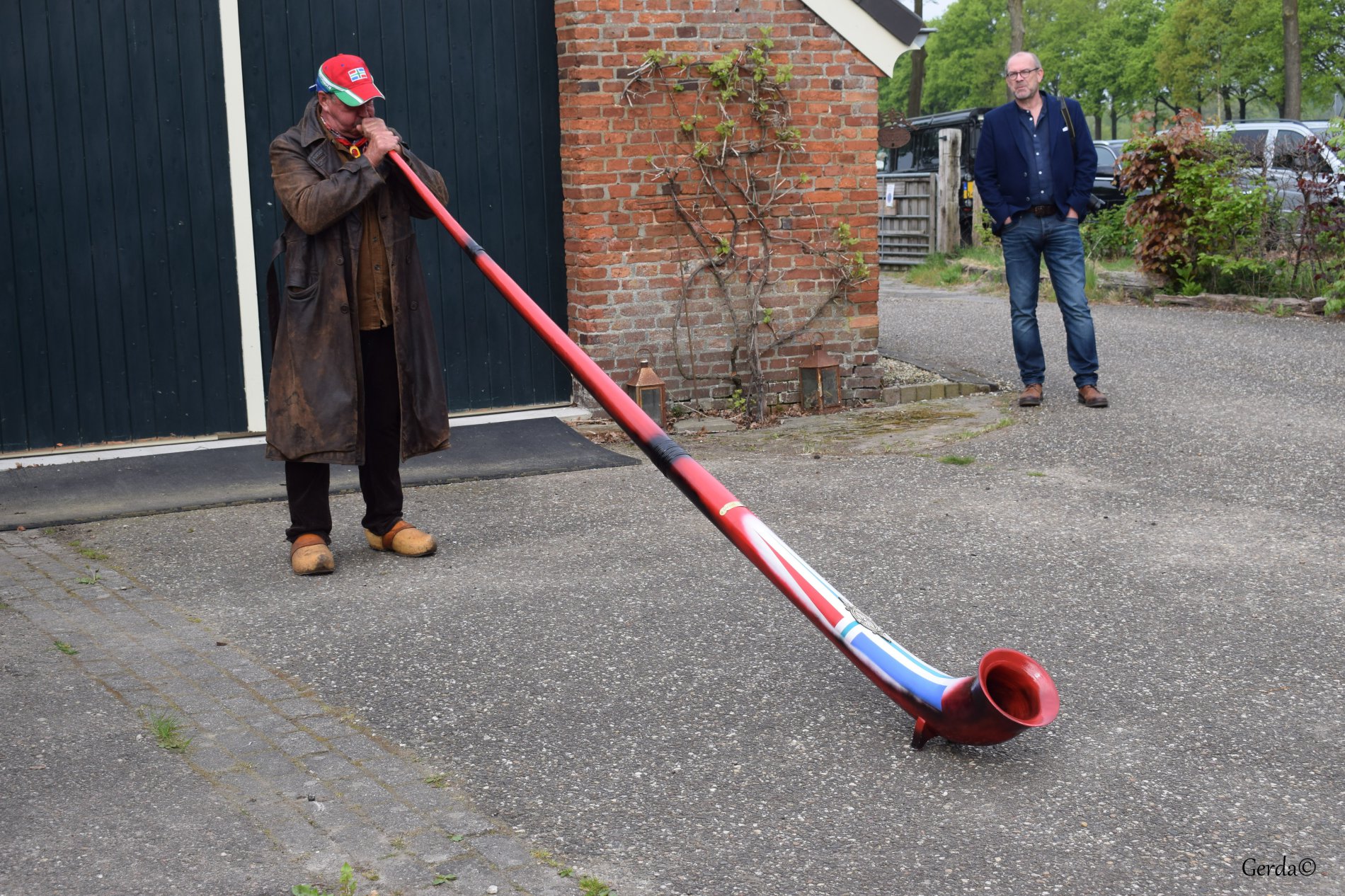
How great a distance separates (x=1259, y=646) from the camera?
4.22m

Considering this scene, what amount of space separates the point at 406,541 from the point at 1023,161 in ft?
14.6

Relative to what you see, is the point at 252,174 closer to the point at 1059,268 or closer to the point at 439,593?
the point at 439,593

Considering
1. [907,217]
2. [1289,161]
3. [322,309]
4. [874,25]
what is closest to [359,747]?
[322,309]

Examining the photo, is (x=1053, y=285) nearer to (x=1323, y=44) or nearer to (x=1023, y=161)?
(x=1023, y=161)

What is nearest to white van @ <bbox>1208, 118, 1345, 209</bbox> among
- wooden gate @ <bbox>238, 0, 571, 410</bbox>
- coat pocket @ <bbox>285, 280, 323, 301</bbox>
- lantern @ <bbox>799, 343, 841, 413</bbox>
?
lantern @ <bbox>799, 343, 841, 413</bbox>

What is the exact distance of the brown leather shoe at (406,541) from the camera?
5488mm

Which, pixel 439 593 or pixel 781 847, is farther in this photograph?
pixel 439 593

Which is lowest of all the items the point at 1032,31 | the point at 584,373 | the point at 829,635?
the point at 829,635

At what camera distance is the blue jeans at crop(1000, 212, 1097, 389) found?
8.05 m

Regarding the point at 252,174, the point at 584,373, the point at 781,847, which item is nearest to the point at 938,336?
the point at 252,174

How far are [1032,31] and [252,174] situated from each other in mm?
58603

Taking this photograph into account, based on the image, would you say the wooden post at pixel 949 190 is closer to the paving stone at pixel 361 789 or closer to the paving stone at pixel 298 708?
the paving stone at pixel 298 708

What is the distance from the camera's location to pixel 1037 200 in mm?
7953

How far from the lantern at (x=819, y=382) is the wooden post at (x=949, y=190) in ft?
40.0
